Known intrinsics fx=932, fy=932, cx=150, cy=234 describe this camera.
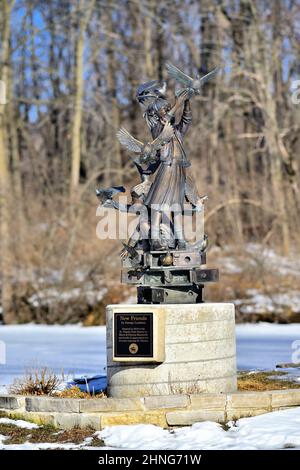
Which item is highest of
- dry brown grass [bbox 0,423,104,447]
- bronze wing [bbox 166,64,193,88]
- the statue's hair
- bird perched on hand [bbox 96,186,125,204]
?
bronze wing [bbox 166,64,193,88]

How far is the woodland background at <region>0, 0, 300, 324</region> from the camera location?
25156mm

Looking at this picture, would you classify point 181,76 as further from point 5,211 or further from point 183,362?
point 5,211

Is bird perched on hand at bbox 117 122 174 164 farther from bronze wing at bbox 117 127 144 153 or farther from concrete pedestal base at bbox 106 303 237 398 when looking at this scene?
concrete pedestal base at bbox 106 303 237 398

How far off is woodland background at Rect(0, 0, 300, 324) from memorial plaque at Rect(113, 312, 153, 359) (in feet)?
45.4

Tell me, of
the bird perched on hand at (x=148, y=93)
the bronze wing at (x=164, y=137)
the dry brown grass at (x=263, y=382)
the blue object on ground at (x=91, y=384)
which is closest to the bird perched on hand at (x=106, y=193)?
the bronze wing at (x=164, y=137)

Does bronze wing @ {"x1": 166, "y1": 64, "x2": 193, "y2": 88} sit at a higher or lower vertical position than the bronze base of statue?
higher

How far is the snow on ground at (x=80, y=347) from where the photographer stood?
15.4m

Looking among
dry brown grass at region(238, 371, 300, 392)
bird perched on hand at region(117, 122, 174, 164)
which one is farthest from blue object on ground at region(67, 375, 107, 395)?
bird perched on hand at region(117, 122, 174, 164)

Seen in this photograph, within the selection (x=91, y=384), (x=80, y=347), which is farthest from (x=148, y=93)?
(x=80, y=347)

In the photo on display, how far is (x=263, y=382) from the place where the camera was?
1205 cm

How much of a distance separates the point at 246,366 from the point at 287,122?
56.3 ft

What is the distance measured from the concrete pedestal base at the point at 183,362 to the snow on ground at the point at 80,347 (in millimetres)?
2714
